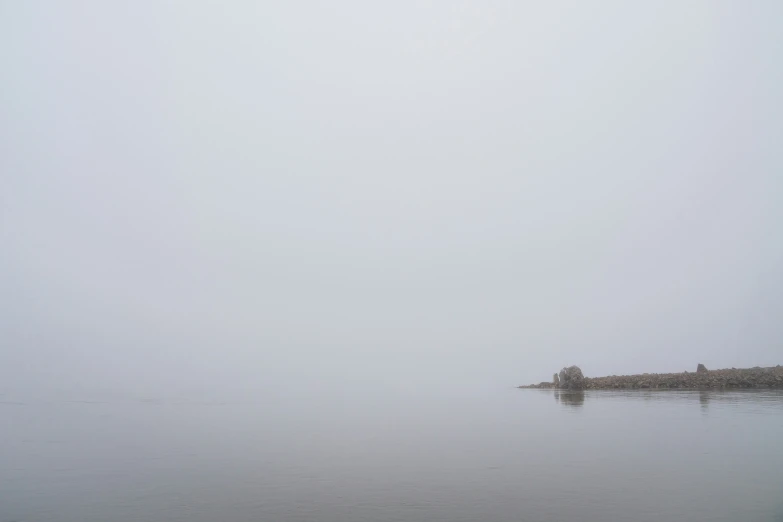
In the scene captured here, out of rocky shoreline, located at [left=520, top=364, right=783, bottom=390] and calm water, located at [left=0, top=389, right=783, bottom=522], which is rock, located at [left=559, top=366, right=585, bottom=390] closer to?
rocky shoreline, located at [left=520, top=364, right=783, bottom=390]

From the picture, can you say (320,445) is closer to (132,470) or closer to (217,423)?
(132,470)

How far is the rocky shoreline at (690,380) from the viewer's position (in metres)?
57.1

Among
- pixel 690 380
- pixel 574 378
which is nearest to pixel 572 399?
pixel 690 380

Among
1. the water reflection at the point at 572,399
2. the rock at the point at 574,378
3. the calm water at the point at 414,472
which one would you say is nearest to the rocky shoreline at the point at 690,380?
the rock at the point at 574,378

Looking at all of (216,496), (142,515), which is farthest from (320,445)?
(142,515)

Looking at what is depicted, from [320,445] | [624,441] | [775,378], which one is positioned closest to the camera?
[624,441]

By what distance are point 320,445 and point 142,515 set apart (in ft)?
50.0

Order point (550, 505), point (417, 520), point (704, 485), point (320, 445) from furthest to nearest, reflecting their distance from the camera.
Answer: point (320, 445)
point (704, 485)
point (550, 505)
point (417, 520)

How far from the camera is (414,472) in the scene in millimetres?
20234

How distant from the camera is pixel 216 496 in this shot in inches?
650

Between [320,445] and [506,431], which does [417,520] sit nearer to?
[320,445]

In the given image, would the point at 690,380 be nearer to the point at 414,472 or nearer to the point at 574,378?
the point at 574,378

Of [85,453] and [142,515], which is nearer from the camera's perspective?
[142,515]

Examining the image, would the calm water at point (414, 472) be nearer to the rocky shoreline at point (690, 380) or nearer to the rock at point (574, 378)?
the rocky shoreline at point (690, 380)
